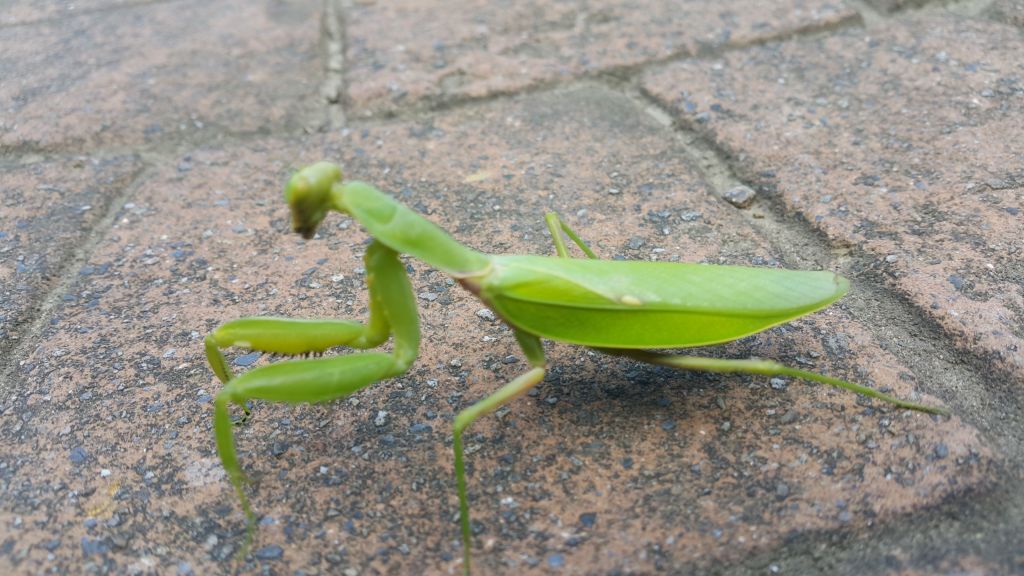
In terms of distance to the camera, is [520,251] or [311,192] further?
[520,251]

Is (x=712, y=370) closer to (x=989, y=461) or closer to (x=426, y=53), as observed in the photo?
(x=989, y=461)

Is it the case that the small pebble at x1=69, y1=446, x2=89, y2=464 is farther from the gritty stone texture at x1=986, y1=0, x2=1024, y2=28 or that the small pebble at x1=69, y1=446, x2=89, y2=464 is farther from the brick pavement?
the gritty stone texture at x1=986, y1=0, x2=1024, y2=28

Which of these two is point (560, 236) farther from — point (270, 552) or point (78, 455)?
point (78, 455)

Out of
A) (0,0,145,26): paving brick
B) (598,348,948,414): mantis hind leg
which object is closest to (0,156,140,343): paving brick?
(0,0,145,26): paving brick

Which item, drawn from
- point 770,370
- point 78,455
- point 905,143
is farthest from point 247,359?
point 905,143

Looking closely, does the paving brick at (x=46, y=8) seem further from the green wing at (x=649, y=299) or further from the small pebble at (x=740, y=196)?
the green wing at (x=649, y=299)

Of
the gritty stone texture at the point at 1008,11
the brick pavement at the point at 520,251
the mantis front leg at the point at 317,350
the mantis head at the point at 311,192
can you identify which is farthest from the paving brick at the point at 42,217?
the gritty stone texture at the point at 1008,11
